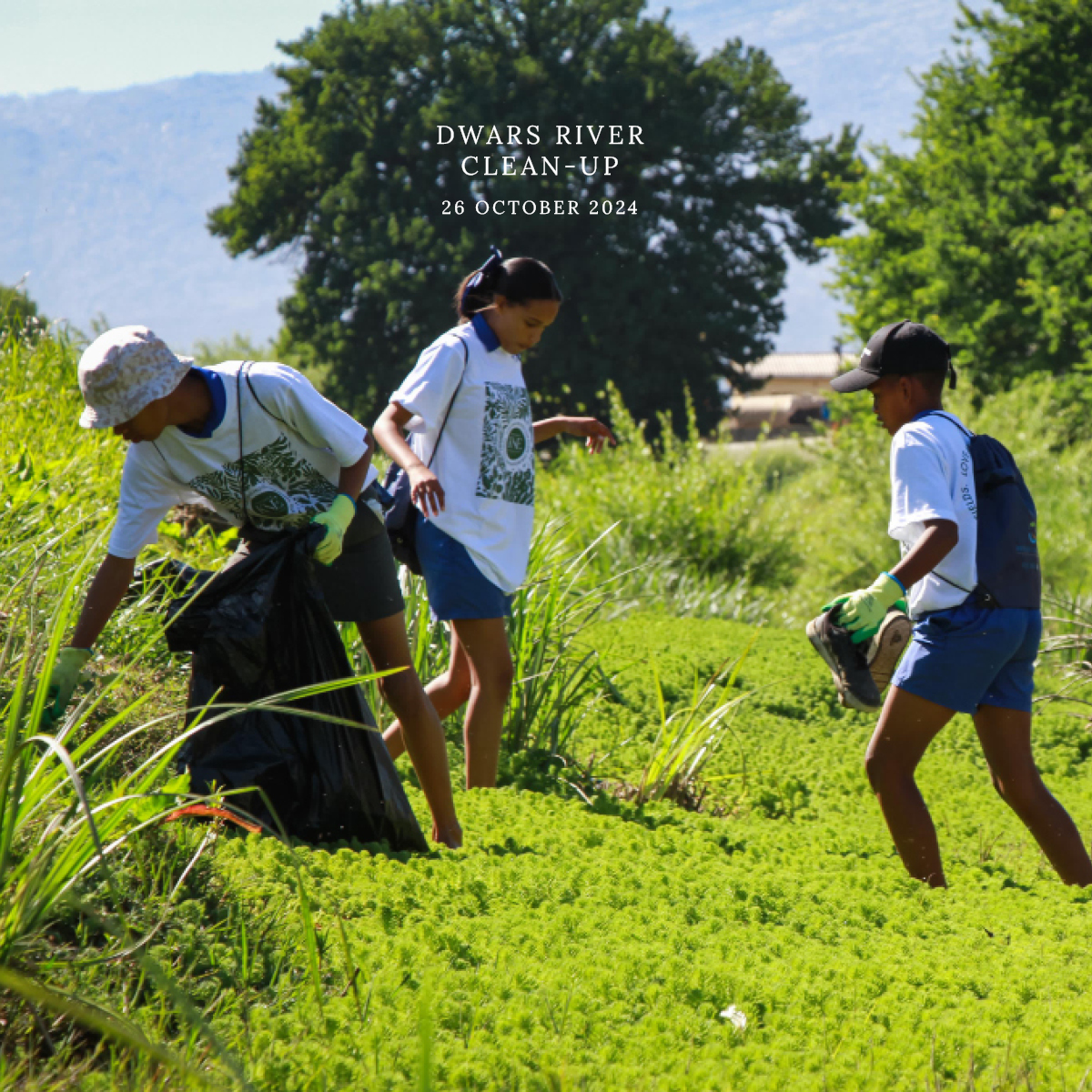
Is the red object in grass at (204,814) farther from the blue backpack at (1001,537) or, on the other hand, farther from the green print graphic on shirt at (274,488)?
the blue backpack at (1001,537)

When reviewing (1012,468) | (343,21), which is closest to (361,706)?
(1012,468)

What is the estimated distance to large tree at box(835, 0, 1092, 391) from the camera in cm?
1809

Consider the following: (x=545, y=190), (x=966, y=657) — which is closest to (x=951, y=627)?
(x=966, y=657)

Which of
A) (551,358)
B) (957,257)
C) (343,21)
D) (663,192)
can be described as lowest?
(551,358)

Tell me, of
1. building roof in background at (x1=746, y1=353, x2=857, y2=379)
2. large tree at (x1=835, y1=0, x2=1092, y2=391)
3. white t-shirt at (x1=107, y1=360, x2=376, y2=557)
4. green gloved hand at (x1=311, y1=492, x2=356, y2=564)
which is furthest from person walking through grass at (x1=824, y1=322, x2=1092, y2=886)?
building roof in background at (x1=746, y1=353, x2=857, y2=379)

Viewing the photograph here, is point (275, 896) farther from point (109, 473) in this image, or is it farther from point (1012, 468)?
point (109, 473)

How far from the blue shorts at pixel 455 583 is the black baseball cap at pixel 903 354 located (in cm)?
127

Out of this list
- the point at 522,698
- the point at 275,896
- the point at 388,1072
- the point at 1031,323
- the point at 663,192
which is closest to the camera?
the point at 388,1072

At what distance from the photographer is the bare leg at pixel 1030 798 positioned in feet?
11.3

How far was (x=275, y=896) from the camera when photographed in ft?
8.21

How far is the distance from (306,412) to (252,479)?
9.6 inches

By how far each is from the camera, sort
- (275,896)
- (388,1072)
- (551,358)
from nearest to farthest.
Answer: (388,1072) < (275,896) < (551,358)

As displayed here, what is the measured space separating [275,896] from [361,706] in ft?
2.66

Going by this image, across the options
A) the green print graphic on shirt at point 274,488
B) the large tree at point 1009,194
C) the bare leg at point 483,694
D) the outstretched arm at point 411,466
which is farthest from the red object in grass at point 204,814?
the large tree at point 1009,194
